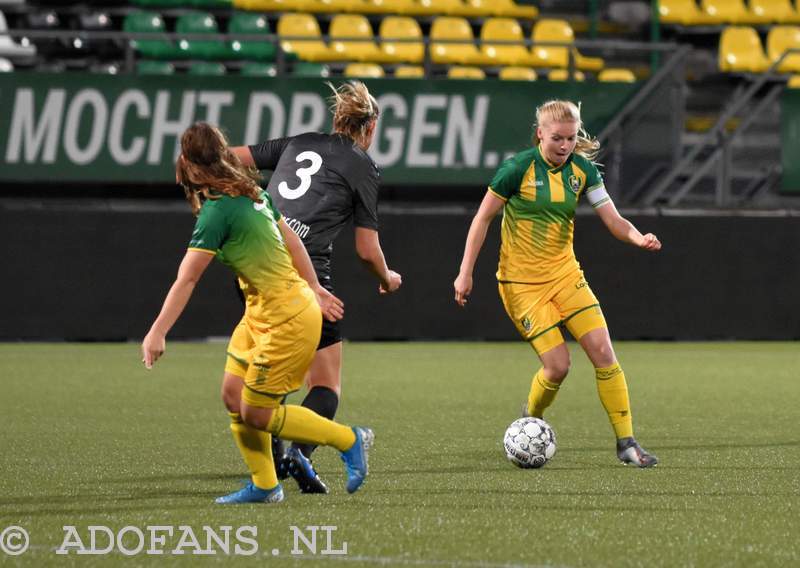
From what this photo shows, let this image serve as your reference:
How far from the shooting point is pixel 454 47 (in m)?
18.7

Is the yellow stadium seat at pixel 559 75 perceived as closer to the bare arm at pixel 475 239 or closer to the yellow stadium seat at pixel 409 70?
the yellow stadium seat at pixel 409 70

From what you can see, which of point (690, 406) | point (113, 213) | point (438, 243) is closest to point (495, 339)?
point (438, 243)

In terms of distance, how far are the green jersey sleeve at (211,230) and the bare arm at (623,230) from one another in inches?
98.3

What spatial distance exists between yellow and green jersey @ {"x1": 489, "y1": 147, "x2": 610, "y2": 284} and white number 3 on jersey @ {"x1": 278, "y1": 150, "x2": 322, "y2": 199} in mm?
1401

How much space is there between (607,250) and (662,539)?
38.7 ft

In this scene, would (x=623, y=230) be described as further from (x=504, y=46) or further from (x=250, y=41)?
(x=504, y=46)

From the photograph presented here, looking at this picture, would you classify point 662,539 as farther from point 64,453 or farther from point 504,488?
point 64,453

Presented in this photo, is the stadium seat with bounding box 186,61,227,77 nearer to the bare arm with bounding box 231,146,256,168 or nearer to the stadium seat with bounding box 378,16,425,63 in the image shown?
the stadium seat with bounding box 378,16,425,63

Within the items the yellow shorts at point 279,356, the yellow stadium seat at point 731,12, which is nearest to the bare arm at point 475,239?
the yellow shorts at point 279,356

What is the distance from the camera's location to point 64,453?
7516mm

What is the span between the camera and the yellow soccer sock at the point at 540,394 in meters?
7.68

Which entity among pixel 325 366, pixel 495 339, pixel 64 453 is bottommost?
pixel 495 339

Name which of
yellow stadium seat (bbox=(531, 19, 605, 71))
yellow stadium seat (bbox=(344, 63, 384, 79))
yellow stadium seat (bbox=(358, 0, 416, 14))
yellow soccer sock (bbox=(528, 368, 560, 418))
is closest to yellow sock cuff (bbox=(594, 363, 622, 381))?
yellow soccer sock (bbox=(528, 368, 560, 418))

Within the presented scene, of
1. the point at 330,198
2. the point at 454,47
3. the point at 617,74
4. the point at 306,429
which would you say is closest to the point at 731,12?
the point at 617,74
